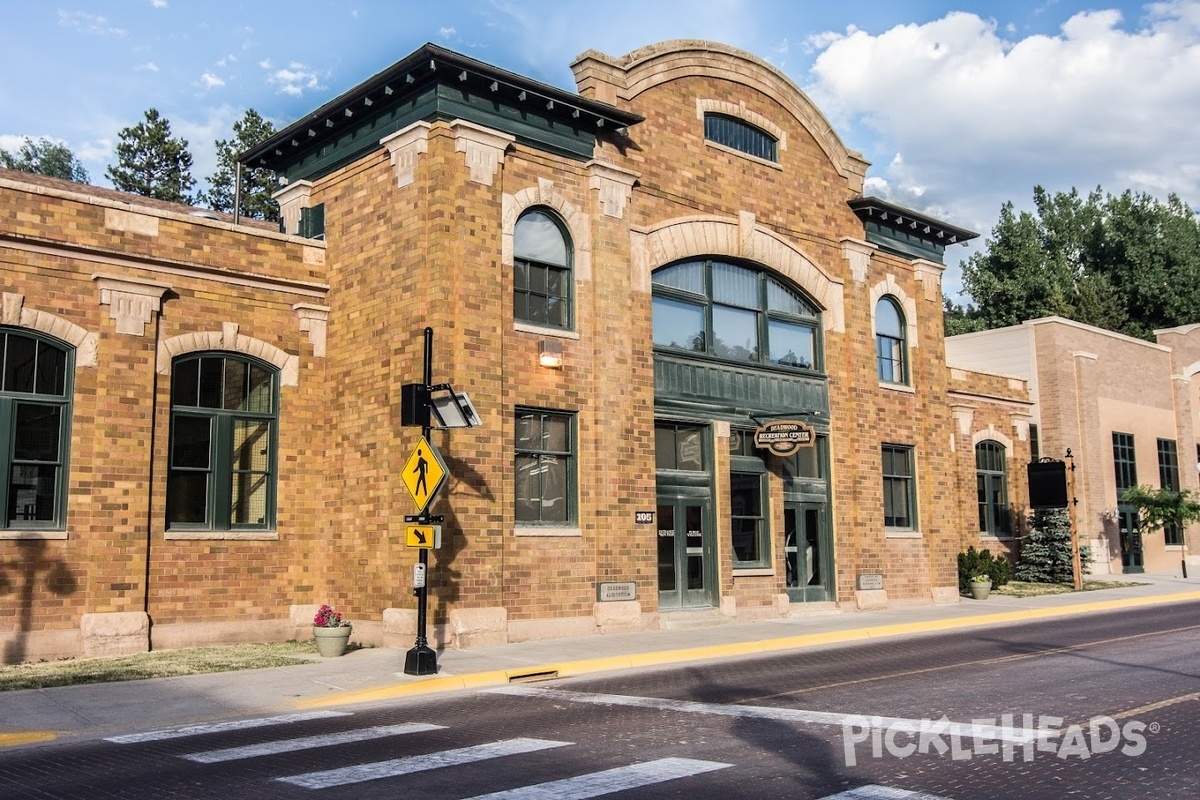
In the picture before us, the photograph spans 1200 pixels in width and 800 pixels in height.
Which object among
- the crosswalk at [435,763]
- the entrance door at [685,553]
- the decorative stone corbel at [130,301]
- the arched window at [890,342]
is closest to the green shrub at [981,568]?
the arched window at [890,342]

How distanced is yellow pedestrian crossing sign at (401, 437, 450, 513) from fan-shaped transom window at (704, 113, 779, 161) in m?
11.3

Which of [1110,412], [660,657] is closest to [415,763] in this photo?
[660,657]

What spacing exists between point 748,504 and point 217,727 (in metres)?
13.8

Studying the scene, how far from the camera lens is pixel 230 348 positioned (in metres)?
18.2

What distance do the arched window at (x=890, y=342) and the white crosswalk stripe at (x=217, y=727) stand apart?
720 inches

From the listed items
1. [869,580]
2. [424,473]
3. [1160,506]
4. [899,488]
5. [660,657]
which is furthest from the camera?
[1160,506]

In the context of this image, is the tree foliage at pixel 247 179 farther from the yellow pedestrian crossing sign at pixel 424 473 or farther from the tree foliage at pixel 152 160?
the yellow pedestrian crossing sign at pixel 424 473

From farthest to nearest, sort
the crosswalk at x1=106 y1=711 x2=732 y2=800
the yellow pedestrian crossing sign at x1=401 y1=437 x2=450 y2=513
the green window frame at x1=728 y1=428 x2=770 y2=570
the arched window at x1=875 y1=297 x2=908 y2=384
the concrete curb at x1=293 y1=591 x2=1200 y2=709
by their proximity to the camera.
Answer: the arched window at x1=875 y1=297 x2=908 y2=384
the green window frame at x1=728 y1=428 x2=770 y2=570
the yellow pedestrian crossing sign at x1=401 y1=437 x2=450 y2=513
the concrete curb at x1=293 y1=591 x2=1200 y2=709
the crosswalk at x1=106 y1=711 x2=732 y2=800

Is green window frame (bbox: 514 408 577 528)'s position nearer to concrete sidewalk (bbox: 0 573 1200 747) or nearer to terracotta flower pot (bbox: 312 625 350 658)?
concrete sidewalk (bbox: 0 573 1200 747)

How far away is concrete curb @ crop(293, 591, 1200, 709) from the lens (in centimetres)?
1293

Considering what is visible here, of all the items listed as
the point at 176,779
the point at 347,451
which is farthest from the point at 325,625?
the point at 176,779

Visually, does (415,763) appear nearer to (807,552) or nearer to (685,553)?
(685,553)

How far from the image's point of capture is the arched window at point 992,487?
32.8m

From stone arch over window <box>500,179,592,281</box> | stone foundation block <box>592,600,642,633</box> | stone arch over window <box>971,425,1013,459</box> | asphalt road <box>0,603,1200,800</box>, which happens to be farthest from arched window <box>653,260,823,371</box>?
stone arch over window <box>971,425,1013,459</box>
